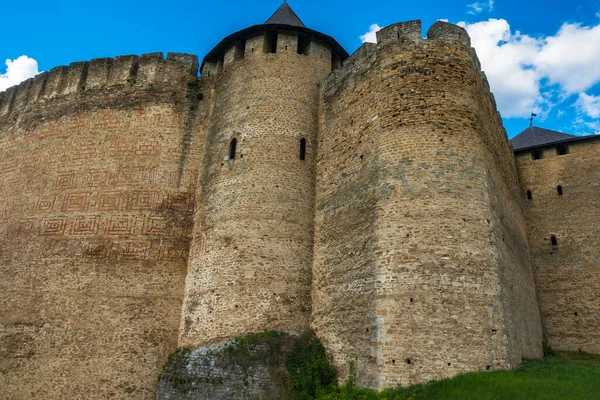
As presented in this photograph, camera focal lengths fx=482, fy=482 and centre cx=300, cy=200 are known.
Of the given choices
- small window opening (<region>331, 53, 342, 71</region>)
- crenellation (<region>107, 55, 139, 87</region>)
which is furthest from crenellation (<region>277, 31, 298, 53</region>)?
crenellation (<region>107, 55, 139, 87</region>)

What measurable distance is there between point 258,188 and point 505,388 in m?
6.97

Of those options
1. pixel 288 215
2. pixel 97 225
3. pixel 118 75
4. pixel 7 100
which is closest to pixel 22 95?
pixel 7 100

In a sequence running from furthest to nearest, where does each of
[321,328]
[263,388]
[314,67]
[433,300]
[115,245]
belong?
[314,67]
[115,245]
[321,328]
[263,388]
[433,300]

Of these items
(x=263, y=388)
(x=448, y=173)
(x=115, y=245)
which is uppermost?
(x=448, y=173)

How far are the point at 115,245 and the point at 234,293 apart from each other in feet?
13.7

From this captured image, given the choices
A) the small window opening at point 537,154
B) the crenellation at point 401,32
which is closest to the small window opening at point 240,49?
the crenellation at point 401,32

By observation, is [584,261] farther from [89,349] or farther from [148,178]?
[89,349]

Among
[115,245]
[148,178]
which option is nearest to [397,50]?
[148,178]

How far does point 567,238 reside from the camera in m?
14.8

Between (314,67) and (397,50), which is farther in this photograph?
(314,67)

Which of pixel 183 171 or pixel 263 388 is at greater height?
pixel 183 171

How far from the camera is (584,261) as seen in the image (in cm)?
1433

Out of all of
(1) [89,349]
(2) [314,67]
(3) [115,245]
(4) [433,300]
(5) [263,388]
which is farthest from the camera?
(2) [314,67]

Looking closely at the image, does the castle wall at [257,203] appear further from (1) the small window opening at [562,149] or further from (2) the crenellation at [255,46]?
(1) the small window opening at [562,149]
